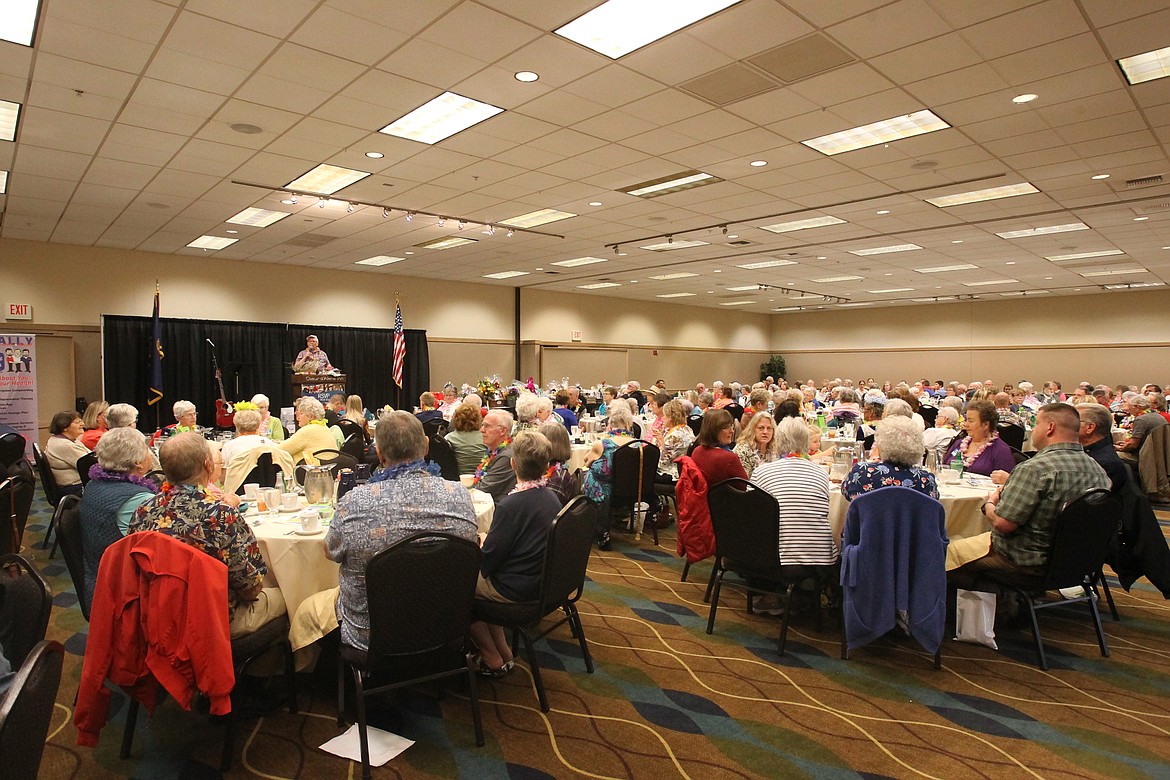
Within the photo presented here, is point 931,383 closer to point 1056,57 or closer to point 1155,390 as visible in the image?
point 1155,390

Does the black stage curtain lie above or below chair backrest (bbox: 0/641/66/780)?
above

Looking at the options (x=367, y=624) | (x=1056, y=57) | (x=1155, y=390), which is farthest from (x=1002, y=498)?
(x=1155, y=390)

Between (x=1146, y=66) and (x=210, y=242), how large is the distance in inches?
454

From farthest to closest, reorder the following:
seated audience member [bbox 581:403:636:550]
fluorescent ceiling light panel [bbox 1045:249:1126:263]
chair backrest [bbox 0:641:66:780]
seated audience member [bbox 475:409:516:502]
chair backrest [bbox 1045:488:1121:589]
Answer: fluorescent ceiling light panel [bbox 1045:249:1126:263]
seated audience member [bbox 581:403:636:550]
seated audience member [bbox 475:409:516:502]
chair backrest [bbox 1045:488:1121:589]
chair backrest [bbox 0:641:66:780]

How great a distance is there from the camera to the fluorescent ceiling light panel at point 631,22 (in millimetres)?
3877

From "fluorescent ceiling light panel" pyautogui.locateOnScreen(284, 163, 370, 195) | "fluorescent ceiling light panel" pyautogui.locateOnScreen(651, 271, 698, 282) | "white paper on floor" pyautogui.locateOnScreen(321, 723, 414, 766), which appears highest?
"fluorescent ceiling light panel" pyautogui.locateOnScreen(284, 163, 370, 195)

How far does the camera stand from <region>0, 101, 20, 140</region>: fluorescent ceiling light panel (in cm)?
525

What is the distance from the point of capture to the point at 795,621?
4473 millimetres

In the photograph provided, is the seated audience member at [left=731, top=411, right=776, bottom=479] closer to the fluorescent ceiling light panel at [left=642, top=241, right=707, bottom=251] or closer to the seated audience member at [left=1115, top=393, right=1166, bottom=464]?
the seated audience member at [left=1115, top=393, right=1166, bottom=464]

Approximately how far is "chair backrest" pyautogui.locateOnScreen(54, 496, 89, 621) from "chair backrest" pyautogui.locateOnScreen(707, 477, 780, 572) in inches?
126

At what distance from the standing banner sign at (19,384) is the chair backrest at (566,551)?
406 inches

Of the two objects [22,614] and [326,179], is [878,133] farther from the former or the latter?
[22,614]

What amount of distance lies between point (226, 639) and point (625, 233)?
8.83 metres

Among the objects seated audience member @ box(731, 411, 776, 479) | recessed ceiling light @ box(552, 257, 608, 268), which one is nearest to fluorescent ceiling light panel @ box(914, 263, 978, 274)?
recessed ceiling light @ box(552, 257, 608, 268)
